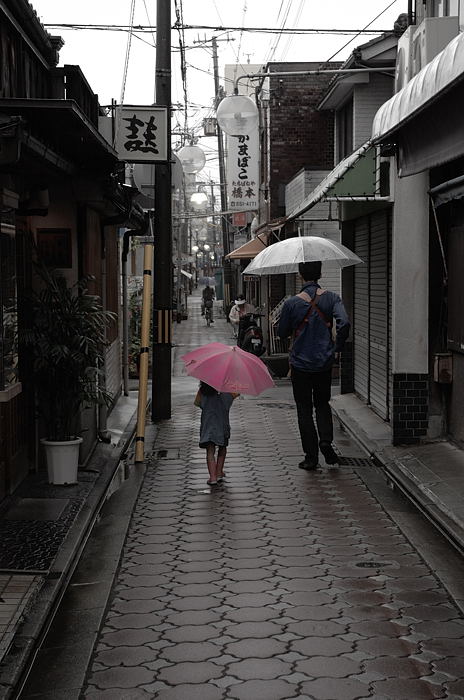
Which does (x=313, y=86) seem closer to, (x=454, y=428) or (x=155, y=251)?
(x=155, y=251)

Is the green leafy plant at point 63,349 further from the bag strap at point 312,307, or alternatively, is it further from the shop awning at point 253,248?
the shop awning at point 253,248

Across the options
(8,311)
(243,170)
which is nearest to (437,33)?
(8,311)

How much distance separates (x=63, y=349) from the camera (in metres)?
9.98

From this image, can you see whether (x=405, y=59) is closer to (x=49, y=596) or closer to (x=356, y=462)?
(x=356, y=462)

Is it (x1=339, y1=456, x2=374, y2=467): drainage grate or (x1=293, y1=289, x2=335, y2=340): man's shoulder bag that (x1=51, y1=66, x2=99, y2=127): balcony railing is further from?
(x1=339, y1=456, x2=374, y2=467): drainage grate

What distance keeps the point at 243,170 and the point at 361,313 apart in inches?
602

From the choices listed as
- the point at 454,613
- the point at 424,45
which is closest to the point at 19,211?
the point at 424,45

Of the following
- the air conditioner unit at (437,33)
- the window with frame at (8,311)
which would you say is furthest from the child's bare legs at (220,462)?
the air conditioner unit at (437,33)

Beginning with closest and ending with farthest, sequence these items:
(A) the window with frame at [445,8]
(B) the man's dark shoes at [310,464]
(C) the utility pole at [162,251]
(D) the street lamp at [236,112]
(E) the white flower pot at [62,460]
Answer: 1. (E) the white flower pot at [62,460]
2. (A) the window with frame at [445,8]
3. (B) the man's dark shoes at [310,464]
4. (C) the utility pole at [162,251]
5. (D) the street lamp at [236,112]

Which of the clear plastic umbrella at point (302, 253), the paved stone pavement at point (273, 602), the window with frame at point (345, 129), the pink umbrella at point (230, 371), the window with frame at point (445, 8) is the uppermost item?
the window with frame at point (345, 129)

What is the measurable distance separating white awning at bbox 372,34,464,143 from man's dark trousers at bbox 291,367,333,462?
2.77 m

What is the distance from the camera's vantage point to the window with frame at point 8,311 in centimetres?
911

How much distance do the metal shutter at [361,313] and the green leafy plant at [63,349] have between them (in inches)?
272

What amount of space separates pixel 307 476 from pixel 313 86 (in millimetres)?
20315
